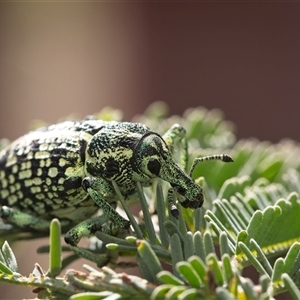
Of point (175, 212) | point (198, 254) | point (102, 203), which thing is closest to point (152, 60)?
point (102, 203)

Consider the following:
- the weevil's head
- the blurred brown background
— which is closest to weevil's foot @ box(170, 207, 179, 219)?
the weevil's head

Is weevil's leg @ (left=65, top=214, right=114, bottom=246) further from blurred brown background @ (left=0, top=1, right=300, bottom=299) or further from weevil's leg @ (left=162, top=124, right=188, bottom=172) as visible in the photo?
blurred brown background @ (left=0, top=1, right=300, bottom=299)

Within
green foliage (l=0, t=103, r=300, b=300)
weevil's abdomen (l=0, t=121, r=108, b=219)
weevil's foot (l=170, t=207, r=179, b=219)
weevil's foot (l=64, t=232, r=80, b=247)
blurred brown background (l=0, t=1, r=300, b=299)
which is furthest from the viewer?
blurred brown background (l=0, t=1, r=300, b=299)

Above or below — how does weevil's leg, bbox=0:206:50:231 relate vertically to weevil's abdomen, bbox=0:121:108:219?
below

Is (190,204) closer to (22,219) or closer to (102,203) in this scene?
(102,203)

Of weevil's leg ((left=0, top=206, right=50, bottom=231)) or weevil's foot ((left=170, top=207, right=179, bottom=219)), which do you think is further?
weevil's leg ((left=0, top=206, right=50, bottom=231))

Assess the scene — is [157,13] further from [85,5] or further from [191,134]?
[191,134]

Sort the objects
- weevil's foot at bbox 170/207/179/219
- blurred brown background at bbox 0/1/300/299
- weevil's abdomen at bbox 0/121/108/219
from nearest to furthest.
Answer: weevil's foot at bbox 170/207/179/219 < weevil's abdomen at bbox 0/121/108/219 < blurred brown background at bbox 0/1/300/299
